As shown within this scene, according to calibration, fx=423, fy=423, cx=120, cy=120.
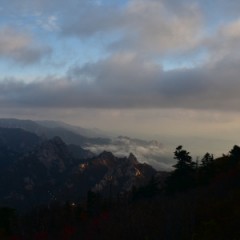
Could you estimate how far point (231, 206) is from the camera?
185 ft

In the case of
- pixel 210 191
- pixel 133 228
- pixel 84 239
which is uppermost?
pixel 210 191

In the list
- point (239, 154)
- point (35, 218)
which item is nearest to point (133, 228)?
point (239, 154)

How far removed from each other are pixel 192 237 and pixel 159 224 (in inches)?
600

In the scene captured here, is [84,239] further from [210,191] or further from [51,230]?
[51,230]

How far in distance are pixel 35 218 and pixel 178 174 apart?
68.9m

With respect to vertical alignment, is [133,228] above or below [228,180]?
below

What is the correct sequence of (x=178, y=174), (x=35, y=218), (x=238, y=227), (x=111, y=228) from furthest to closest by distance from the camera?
1. (x=35, y=218)
2. (x=178, y=174)
3. (x=111, y=228)
4. (x=238, y=227)

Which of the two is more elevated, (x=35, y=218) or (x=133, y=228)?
(x=133, y=228)

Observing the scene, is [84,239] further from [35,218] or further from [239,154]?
[35,218]

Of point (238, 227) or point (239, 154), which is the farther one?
point (239, 154)

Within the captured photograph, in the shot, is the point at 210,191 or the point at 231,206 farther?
the point at 210,191

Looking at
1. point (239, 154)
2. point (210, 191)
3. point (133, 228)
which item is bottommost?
point (133, 228)

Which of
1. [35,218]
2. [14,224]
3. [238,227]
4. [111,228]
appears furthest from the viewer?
[35,218]

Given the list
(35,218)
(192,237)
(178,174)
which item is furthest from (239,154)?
(35,218)
